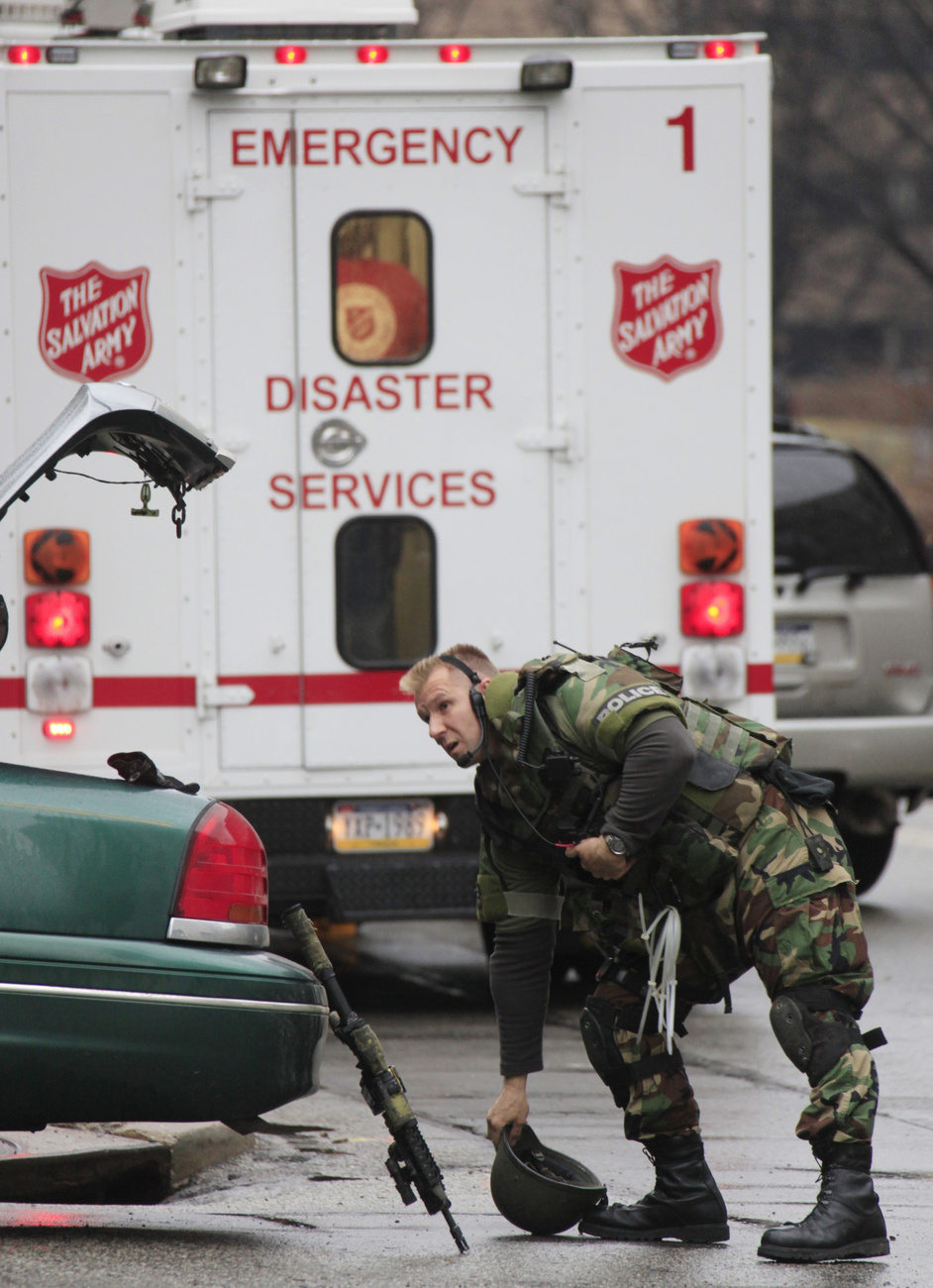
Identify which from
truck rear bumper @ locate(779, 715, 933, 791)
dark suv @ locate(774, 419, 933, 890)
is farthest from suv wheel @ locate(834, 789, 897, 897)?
truck rear bumper @ locate(779, 715, 933, 791)

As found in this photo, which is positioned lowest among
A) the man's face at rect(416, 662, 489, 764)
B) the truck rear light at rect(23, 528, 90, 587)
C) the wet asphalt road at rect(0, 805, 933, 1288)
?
the wet asphalt road at rect(0, 805, 933, 1288)

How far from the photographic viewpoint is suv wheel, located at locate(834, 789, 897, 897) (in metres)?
9.59

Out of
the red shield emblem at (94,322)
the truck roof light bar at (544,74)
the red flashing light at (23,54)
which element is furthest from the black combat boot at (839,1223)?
the red flashing light at (23,54)

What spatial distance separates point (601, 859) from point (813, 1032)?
0.60 meters

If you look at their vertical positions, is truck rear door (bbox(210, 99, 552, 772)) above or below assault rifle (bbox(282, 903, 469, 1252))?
above

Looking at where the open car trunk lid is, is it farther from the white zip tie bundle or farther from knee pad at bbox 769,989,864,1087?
A: knee pad at bbox 769,989,864,1087

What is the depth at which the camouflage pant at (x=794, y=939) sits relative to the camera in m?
4.21

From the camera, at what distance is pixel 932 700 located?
9422 mm

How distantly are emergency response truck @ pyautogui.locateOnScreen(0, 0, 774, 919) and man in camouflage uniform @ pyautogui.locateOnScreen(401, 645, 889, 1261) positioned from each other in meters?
2.39

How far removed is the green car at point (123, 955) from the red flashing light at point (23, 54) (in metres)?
3.04

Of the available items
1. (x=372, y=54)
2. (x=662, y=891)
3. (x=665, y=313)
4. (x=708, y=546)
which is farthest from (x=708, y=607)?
(x=662, y=891)

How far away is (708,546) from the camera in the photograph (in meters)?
6.89

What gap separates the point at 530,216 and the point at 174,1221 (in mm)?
3730

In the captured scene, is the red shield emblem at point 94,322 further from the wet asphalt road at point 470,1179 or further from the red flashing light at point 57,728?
the wet asphalt road at point 470,1179
